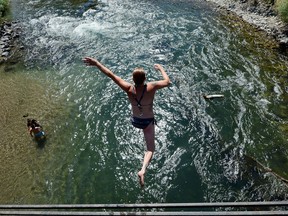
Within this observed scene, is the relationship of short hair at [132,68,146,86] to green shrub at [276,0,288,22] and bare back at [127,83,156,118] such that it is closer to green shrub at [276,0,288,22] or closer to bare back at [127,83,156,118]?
bare back at [127,83,156,118]

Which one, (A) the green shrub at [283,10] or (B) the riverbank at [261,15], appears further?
(A) the green shrub at [283,10]

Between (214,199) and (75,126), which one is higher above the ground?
(214,199)

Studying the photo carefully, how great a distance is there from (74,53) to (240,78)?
11.7 metres

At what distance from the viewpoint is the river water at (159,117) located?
39.5 feet

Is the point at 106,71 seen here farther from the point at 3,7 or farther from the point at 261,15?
the point at 3,7

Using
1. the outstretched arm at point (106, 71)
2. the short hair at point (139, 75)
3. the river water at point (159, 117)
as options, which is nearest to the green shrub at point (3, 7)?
the river water at point (159, 117)

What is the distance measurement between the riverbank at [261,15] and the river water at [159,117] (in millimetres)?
935

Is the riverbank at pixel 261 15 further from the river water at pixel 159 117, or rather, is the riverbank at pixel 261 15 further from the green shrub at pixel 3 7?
the green shrub at pixel 3 7

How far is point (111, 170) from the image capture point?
504 inches

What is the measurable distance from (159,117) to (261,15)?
45.7 ft

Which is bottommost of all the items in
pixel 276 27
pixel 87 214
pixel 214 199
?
pixel 214 199

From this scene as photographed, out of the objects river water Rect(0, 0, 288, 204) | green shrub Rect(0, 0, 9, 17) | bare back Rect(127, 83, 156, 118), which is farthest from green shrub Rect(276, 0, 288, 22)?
green shrub Rect(0, 0, 9, 17)

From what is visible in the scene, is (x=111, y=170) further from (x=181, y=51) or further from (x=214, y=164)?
(x=181, y=51)

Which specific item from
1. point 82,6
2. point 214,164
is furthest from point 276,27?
point 82,6
